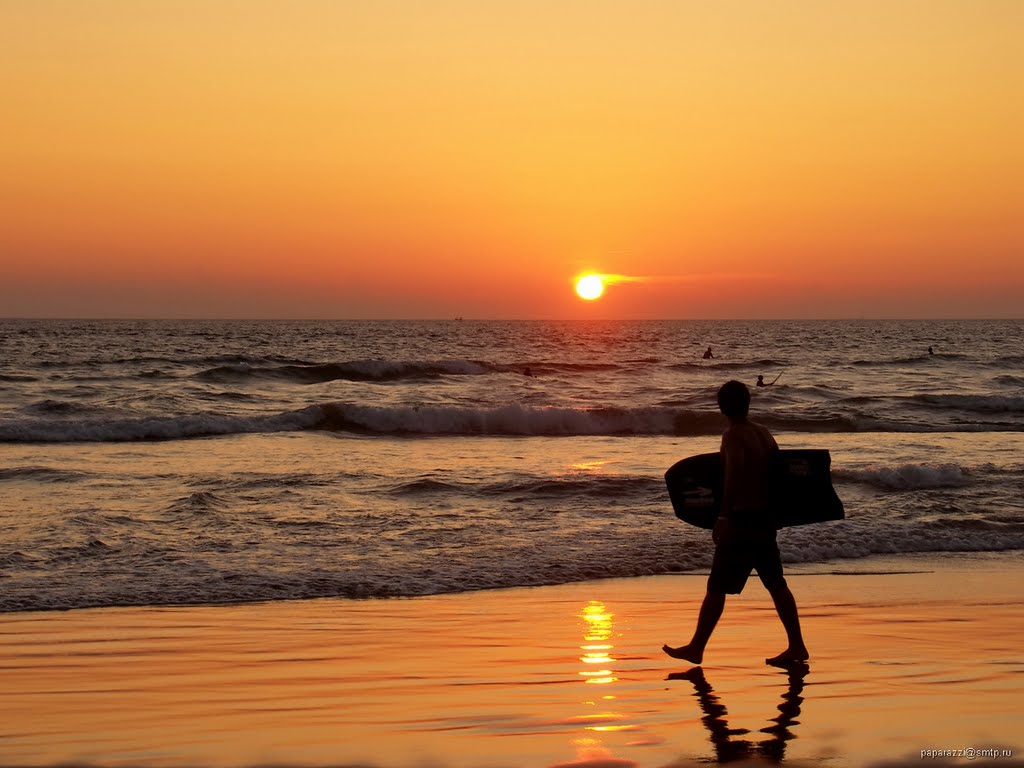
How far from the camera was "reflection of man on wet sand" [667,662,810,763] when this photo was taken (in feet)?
17.7

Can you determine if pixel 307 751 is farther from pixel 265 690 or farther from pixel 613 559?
pixel 613 559

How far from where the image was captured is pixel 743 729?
5816 mm

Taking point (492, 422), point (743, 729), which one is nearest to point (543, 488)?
point (743, 729)

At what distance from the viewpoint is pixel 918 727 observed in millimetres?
5805

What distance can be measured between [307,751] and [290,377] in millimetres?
39577

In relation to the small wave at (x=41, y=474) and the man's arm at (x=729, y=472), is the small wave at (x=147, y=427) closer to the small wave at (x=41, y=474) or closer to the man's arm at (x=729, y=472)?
the small wave at (x=41, y=474)

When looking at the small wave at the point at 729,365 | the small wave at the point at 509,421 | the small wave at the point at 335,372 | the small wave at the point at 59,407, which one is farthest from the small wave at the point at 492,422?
the small wave at the point at 729,365

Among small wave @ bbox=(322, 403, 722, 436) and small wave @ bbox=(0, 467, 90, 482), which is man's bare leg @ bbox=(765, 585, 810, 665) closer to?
small wave @ bbox=(0, 467, 90, 482)

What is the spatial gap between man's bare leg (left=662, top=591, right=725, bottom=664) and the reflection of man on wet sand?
0.09m

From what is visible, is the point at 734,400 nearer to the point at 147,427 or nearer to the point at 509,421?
the point at 147,427

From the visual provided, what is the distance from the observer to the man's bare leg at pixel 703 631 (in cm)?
719

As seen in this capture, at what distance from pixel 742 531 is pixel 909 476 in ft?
38.4

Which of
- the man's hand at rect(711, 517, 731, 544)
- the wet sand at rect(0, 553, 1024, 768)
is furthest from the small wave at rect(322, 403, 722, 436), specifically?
the man's hand at rect(711, 517, 731, 544)

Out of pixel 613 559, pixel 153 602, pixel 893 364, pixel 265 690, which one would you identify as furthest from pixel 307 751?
pixel 893 364
